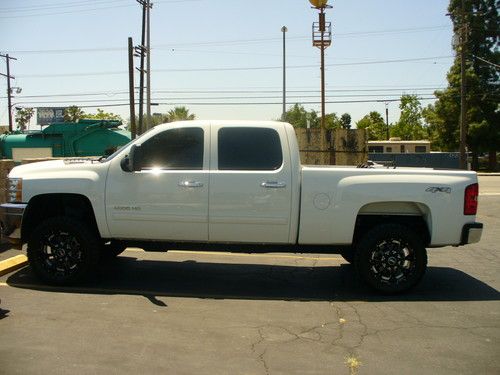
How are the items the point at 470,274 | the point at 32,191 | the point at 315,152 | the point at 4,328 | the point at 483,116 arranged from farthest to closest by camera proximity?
the point at 483,116 < the point at 315,152 < the point at 470,274 < the point at 32,191 < the point at 4,328

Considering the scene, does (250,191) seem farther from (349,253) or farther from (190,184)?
(349,253)

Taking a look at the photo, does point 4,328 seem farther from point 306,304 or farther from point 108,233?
point 306,304

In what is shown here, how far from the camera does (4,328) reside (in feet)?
16.2

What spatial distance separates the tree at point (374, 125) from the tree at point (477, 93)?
144 ft

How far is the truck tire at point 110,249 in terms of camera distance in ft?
22.5

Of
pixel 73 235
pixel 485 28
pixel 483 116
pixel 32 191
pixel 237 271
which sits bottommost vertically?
pixel 237 271

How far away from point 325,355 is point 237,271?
10.4 feet

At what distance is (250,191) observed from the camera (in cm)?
609

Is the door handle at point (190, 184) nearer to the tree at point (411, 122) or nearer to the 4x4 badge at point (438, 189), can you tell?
the 4x4 badge at point (438, 189)

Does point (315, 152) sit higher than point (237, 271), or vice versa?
point (315, 152)

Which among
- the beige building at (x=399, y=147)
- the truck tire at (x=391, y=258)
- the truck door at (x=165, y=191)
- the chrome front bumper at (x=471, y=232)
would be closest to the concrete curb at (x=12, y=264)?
the truck door at (x=165, y=191)

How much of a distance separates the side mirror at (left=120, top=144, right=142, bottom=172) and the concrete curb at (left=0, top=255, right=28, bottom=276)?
7.71ft

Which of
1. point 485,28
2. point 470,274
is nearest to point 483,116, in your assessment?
point 485,28

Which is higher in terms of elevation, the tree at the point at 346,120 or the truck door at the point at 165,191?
the tree at the point at 346,120
